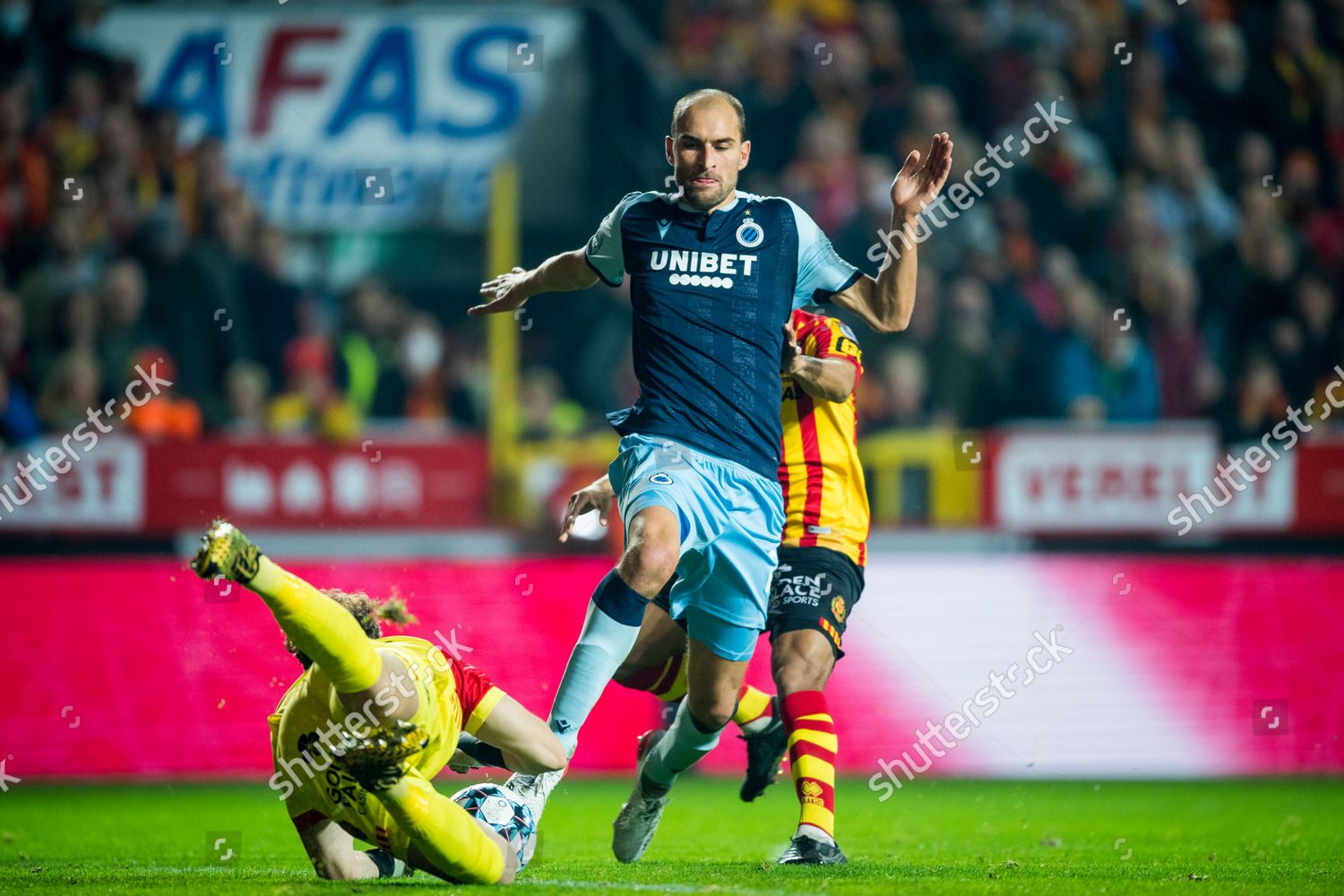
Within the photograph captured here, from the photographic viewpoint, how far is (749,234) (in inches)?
207

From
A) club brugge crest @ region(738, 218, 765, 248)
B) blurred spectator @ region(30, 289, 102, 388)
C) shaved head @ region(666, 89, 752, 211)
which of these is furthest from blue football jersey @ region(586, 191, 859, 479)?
blurred spectator @ region(30, 289, 102, 388)

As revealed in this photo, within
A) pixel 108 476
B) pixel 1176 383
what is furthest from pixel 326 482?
pixel 1176 383

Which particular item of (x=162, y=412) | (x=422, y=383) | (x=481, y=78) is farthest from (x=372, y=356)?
(x=481, y=78)

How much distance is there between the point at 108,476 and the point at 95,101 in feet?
12.2

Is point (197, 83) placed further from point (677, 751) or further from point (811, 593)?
point (677, 751)

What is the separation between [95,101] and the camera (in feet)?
41.1

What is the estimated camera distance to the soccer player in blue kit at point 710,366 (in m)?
4.95

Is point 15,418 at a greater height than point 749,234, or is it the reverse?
point 749,234

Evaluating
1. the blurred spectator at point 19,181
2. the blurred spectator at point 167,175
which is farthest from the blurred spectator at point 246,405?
the blurred spectator at point 19,181

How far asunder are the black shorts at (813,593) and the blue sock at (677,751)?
43cm

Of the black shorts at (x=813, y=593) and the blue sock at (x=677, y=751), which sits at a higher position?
the black shorts at (x=813, y=593)

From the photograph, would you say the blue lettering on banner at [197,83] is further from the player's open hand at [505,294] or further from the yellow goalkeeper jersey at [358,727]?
the yellow goalkeeper jersey at [358,727]

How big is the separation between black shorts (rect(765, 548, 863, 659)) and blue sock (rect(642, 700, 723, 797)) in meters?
0.43

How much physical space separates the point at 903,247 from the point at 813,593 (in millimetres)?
1255
